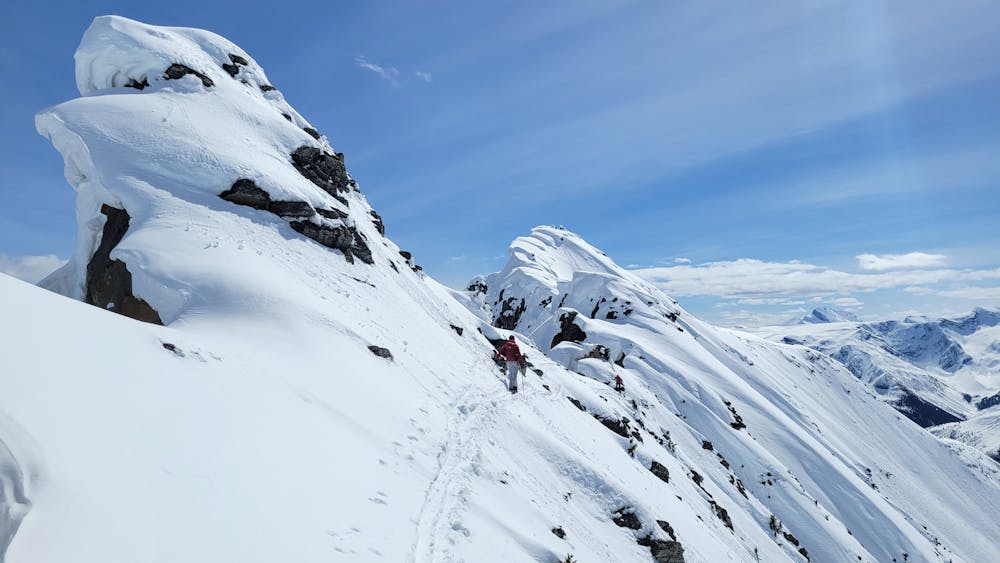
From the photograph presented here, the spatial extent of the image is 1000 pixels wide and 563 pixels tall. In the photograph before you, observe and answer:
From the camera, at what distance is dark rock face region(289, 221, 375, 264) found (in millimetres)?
27766

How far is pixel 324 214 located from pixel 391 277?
20.5 ft

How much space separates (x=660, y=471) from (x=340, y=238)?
26.1 m

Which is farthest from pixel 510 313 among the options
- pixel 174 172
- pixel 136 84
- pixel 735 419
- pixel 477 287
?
pixel 174 172

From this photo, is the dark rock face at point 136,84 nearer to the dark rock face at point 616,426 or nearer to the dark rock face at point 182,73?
the dark rock face at point 182,73

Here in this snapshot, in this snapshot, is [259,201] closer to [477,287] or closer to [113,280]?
[113,280]

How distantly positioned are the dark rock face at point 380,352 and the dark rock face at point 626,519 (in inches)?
464

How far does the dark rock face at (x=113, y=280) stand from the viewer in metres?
17.1

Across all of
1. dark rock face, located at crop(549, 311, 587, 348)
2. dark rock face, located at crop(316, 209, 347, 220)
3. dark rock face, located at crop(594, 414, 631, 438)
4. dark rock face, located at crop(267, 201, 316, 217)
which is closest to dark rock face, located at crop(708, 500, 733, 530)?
dark rock face, located at crop(594, 414, 631, 438)

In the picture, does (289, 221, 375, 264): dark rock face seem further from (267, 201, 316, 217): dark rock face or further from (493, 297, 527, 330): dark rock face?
(493, 297, 527, 330): dark rock face

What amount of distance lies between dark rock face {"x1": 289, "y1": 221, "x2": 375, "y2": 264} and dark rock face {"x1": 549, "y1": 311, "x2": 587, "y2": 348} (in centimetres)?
4238

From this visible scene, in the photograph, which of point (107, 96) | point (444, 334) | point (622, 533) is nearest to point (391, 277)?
point (444, 334)

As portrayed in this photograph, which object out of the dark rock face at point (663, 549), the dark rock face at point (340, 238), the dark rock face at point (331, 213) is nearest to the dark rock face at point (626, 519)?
the dark rock face at point (663, 549)

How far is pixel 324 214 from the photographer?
3014 cm

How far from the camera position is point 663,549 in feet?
65.6
